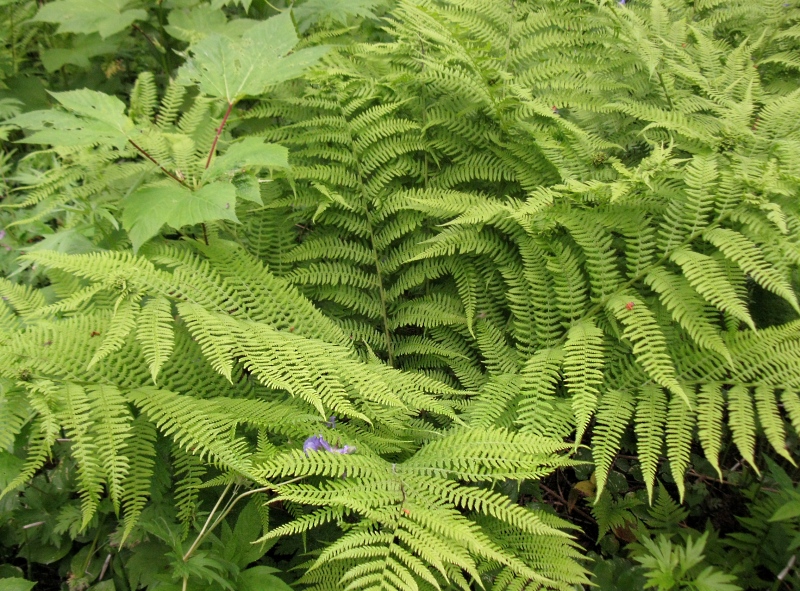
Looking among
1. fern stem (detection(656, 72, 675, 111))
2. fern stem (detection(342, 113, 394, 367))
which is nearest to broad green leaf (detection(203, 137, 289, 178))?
fern stem (detection(342, 113, 394, 367))

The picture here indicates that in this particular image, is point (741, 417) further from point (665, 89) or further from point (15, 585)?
point (15, 585)

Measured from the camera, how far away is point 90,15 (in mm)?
2547

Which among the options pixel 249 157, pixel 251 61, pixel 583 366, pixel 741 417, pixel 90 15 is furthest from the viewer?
pixel 90 15

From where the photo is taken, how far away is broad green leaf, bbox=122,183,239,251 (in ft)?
5.14

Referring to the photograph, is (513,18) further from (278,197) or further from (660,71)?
(278,197)

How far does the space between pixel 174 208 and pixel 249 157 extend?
271mm

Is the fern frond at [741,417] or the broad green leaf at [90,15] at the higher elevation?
the broad green leaf at [90,15]

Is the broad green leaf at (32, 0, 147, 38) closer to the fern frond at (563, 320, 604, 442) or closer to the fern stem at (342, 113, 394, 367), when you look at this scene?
the fern stem at (342, 113, 394, 367)

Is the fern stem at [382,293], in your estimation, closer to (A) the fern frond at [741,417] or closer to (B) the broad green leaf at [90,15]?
(A) the fern frond at [741,417]

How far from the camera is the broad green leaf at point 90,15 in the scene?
98.4 inches

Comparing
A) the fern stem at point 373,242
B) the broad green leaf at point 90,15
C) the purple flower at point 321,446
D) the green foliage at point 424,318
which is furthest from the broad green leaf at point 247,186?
the broad green leaf at point 90,15

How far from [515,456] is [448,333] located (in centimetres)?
70

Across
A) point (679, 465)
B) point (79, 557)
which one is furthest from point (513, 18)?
point (79, 557)

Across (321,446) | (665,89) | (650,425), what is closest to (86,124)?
(321,446)
